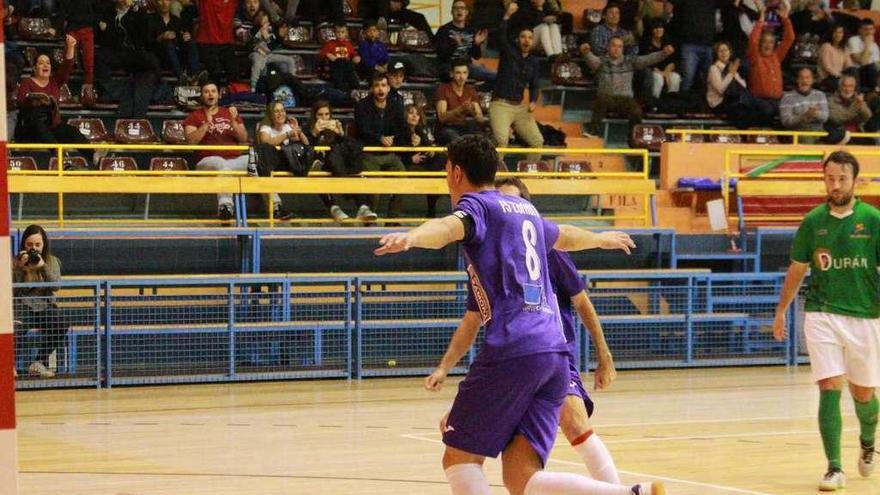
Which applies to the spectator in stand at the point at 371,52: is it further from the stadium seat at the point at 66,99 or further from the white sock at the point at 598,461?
the white sock at the point at 598,461

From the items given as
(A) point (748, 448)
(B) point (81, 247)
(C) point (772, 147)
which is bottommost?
(A) point (748, 448)

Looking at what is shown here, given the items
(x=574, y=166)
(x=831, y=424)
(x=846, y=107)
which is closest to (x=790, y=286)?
(x=831, y=424)

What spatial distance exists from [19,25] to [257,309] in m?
5.95

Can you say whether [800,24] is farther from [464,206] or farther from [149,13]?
[464,206]

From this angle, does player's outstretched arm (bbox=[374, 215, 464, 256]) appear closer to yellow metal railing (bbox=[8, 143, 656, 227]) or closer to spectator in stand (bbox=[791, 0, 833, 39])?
yellow metal railing (bbox=[8, 143, 656, 227])

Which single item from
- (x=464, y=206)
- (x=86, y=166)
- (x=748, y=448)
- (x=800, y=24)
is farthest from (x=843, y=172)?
(x=800, y=24)

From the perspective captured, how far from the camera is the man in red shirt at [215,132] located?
16.2 m

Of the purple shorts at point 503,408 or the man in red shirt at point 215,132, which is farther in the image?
the man in red shirt at point 215,132

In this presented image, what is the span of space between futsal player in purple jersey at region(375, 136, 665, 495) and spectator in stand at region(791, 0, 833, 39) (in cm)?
1893

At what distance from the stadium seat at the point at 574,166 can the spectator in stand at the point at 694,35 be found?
294 centimetres

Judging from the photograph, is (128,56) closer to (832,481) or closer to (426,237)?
(832,481)

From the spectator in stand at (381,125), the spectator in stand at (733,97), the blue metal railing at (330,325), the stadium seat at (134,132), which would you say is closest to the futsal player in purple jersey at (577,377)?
the blue metal railing at (330,325)

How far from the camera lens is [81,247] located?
48.6ft

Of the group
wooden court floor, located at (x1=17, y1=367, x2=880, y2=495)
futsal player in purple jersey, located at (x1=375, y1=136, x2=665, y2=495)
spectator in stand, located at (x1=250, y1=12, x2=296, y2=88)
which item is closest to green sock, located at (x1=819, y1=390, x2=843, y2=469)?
wooden court floor, located at (x1=17, y1=367, x2=880, y2=495)
